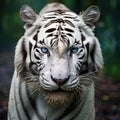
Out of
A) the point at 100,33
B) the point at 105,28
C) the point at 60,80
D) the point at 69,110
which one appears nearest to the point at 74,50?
the point at 60,80

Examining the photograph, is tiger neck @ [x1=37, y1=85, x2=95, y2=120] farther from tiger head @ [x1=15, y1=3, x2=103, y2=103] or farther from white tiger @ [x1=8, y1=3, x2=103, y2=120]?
tiger head @ [x1=15, y1=3, x2=103, y2=103]

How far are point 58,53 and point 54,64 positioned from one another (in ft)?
0.33

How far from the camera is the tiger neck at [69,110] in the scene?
4.55 m

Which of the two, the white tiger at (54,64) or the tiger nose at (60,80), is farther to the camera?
the white tiger at (54,64)

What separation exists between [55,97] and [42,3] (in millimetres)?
4299

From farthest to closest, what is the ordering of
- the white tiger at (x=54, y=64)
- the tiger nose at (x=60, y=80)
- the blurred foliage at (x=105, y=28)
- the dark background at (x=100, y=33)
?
the blurred foliage at (x=105, y=28), the dark background at (x=100, y=33), the white tiger at (x=54, y=64), the tiger nose at (x=60, y=80)

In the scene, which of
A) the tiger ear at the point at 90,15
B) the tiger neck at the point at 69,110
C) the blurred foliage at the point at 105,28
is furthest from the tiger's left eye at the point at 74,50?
the blurred foliage at the point at 105,28

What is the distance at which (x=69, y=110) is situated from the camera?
4590 millimetres

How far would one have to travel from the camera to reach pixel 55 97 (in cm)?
423

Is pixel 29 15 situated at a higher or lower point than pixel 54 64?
higher

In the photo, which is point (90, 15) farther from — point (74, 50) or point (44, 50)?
point (44, 50)

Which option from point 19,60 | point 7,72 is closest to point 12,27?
point 7,72

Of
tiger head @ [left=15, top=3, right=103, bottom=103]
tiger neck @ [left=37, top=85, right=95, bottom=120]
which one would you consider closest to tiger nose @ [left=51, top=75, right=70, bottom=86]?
tiger head @ [left=15, top=3, right=103, bottom=103]

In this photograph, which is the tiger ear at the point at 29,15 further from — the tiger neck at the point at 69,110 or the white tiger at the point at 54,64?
the tiger neck at the point at 69,110
